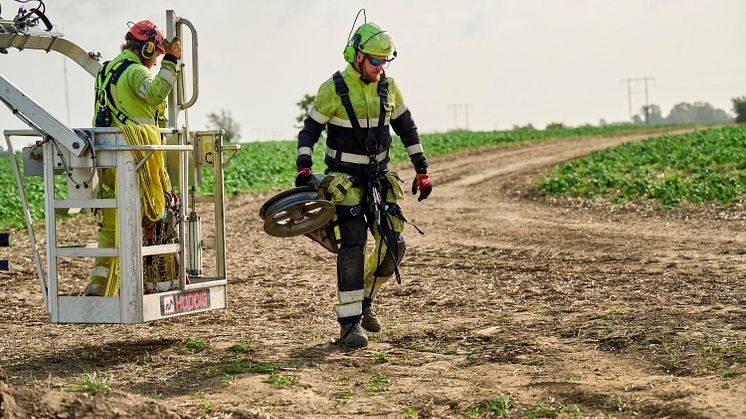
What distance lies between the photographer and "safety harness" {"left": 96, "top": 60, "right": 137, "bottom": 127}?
23.8 feet

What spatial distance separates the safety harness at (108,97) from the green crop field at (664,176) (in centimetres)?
1159

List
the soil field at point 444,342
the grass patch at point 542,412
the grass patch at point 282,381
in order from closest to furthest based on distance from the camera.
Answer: the grass patch at point 542,412
the soil field at point 444,342
the grass patch at point 282,381

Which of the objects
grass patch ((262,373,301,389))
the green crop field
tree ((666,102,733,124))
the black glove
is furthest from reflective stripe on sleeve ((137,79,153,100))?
tree ((666,102,733,124))

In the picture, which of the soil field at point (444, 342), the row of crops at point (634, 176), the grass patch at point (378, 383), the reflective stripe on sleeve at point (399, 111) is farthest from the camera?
the row of crops at point (634, 176)

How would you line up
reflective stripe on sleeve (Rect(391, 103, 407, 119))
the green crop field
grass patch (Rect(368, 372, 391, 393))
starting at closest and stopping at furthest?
grass patch (Rect(368, 372, 391, 393)) < reflective stripe on sleeve (Rect(391, 103, 407, 119)) < the green crop field

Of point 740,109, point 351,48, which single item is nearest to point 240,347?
point 351,48

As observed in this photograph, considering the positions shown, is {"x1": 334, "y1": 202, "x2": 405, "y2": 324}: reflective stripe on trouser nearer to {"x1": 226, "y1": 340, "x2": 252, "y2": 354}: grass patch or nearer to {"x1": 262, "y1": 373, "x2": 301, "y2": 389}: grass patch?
{"x1": 226, "y1": 340, "x2": 252, "y2": 354}: grass patch

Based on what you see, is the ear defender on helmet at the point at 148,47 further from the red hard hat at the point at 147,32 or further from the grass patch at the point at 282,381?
the grass patch at the point at 282,381

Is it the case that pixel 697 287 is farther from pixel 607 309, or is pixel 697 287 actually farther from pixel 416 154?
pixel 416 154

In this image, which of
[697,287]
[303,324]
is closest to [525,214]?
[697,287]

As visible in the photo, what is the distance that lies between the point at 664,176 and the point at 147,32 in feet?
50.2

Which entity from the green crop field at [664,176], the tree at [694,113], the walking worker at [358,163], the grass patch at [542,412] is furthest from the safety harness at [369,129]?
the tree at [694,113]

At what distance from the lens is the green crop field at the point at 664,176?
57.4ft

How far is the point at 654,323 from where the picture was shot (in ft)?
23.0
